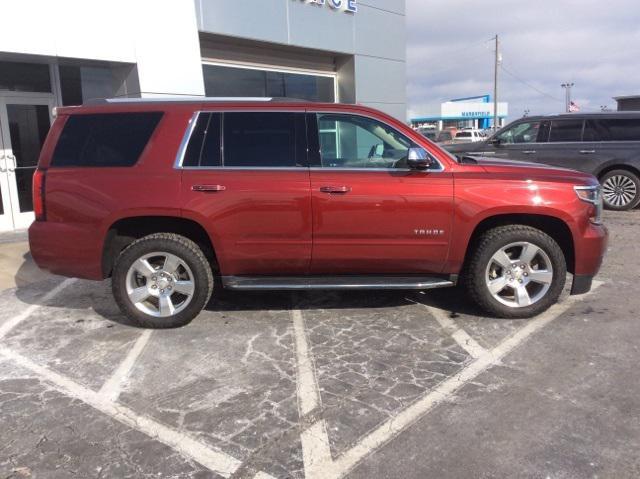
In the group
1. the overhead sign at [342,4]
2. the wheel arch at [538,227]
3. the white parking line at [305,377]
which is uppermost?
the overhead sign at [342,4]

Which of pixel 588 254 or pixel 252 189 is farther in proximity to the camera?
pixel 588 254

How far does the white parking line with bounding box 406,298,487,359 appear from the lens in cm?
421

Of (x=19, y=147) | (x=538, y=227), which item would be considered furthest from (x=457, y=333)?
(x=19, y=147)

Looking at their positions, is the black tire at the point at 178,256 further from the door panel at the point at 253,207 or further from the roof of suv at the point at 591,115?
the roof of suv at the point at 591,115

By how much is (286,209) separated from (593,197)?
266 cm

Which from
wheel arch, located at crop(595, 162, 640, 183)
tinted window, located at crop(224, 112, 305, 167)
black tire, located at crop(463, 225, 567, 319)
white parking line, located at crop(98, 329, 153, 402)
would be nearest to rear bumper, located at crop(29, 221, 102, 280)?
white parking line, located at crop(98, 329, 153, 402)

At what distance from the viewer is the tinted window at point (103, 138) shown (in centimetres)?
466

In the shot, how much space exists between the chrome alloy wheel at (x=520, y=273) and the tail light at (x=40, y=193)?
152 inches

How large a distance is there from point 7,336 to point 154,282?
54.8 inches

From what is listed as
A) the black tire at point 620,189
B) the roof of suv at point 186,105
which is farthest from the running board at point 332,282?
the black tire at point 620,189

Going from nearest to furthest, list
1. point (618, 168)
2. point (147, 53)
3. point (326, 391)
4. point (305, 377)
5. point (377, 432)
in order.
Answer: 1. point (377, 432)
2. point (326, 391)
3. point (305, 377)
4. point (147, 53)
5. point (618, 168)

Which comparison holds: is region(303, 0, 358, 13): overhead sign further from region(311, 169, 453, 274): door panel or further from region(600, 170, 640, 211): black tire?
region(311, 169, 453, 274): door panel

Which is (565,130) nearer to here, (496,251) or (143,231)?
(496,251)

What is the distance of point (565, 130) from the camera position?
10828 millimetres
